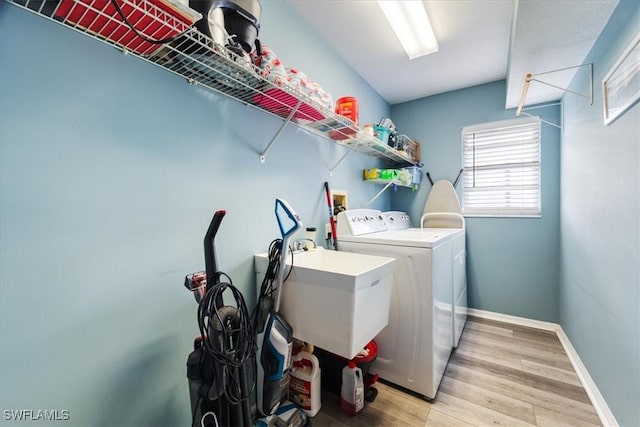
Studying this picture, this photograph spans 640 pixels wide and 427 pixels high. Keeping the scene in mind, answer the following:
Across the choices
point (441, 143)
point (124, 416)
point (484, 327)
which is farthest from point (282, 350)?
point (441, 143)

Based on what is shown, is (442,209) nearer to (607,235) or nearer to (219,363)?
(607,235)

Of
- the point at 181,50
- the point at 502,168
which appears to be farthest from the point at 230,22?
the point at 502,168

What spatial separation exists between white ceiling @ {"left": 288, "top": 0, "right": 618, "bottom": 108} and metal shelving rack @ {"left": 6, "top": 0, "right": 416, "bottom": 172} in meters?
0.86

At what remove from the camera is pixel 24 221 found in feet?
2.53

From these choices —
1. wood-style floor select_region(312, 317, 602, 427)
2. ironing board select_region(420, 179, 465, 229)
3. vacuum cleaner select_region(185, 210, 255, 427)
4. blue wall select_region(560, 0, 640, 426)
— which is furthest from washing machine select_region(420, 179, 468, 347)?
vacuum cleaner select_region(185, 210, 255, 427)

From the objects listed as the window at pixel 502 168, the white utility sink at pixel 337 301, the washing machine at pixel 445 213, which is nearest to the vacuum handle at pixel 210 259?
the white utility sink at pixel 337 301

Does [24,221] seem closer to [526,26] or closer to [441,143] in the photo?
[526,26]

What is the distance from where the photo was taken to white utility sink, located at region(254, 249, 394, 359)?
112 centimetres

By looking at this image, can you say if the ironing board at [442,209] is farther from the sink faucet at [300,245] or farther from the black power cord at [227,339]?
the black power cord at [227,339]

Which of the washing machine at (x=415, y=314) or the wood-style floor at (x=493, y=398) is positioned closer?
the wood-style floor at (x=493, y=398)

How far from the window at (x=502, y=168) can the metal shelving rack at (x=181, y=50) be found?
2108 mm

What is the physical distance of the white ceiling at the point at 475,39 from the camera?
145 centimetres

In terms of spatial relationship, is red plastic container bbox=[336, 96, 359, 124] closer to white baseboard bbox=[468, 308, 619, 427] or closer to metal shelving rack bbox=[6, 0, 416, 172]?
metal shelving rack bbox=[6, 0, 416, 172]

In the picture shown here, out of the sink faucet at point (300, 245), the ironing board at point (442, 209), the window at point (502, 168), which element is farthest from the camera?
the ironing board at point (442, 209)
